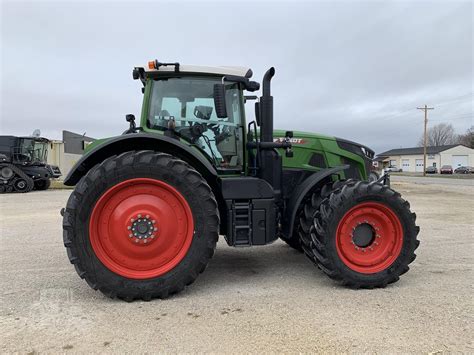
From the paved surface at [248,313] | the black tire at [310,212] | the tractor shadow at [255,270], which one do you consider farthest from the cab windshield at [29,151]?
the black tire at [310,212]

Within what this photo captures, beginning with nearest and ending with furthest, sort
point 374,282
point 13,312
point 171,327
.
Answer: point 171,327 → point 13,312 → point 374,282

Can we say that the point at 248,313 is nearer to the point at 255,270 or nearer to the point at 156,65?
the point at 255,270

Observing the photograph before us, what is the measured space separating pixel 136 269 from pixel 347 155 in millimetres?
3155

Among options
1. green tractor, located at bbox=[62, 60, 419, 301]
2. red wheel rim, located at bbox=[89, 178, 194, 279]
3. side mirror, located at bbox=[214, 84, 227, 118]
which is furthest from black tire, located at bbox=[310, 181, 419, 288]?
side mirror, located at bbox=[214, 84, 227, 118]

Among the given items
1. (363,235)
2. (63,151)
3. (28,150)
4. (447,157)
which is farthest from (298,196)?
(447,157)

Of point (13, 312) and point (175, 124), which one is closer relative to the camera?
point (13, 312)

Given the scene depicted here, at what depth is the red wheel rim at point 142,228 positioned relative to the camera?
405cm

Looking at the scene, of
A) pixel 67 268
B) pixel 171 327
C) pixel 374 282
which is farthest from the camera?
pixel 67 268

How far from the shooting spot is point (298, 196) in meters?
4.73

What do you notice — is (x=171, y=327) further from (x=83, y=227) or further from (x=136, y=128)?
(x=136, y=128)

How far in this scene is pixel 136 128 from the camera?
468 cm

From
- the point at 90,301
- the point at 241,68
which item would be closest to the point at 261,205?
the point at 241,68

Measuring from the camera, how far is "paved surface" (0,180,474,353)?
3.11 meters

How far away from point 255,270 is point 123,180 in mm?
2140
